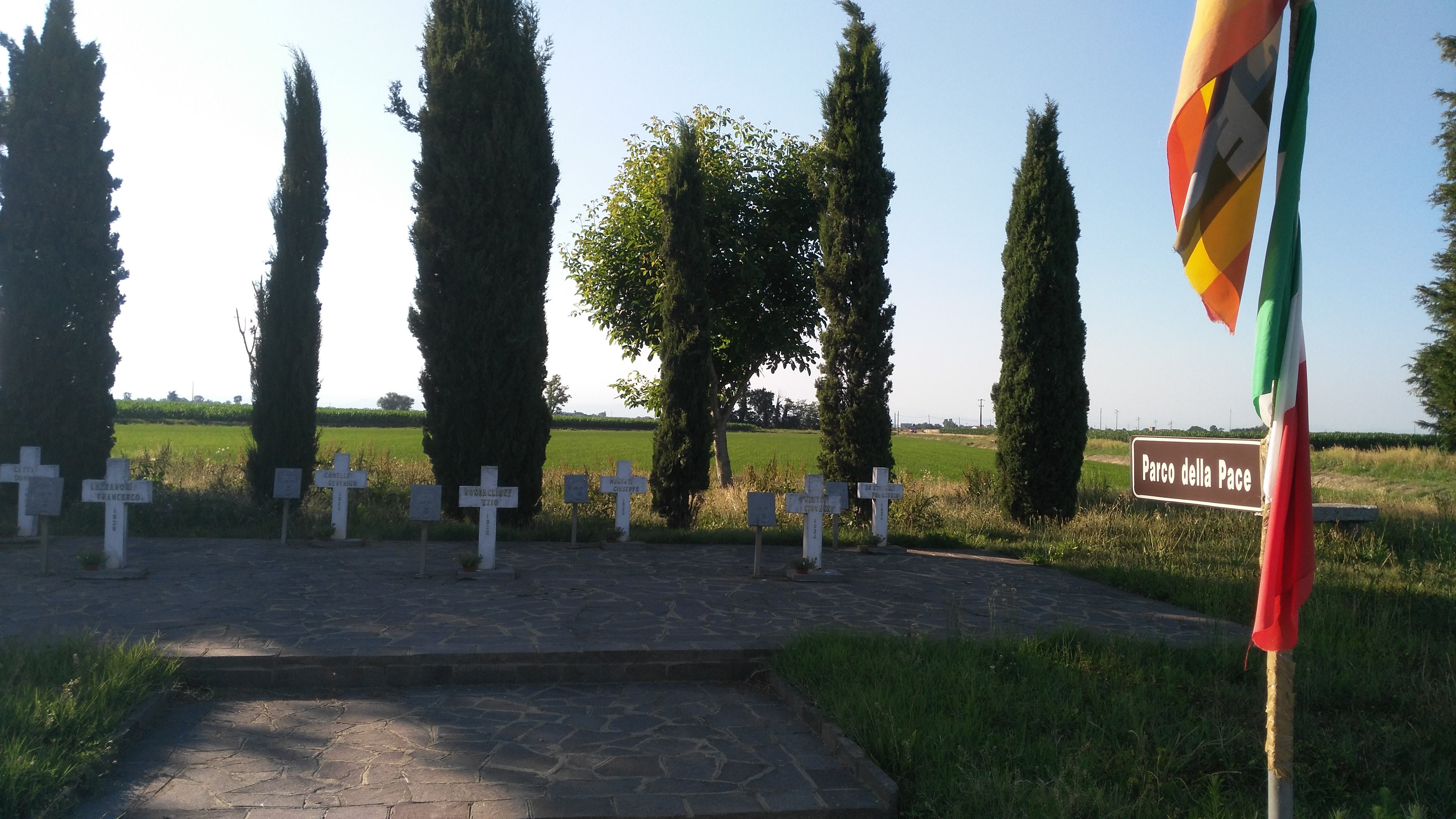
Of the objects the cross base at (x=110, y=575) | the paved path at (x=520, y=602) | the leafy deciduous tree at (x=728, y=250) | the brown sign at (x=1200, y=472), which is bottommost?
the paved path at (x=520, y=602)

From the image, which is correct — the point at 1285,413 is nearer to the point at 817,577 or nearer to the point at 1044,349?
the point at 817,577

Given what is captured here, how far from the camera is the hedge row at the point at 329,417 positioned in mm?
51281

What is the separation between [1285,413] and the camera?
293 centimetres

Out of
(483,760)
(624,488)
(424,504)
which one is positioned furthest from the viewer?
(624,488)

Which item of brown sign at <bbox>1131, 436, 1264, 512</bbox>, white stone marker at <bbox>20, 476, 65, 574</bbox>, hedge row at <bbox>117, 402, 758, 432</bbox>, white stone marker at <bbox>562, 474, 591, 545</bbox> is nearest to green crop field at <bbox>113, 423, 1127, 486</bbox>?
hedge row at <bbox>117, 402, 758, 432</bbox>

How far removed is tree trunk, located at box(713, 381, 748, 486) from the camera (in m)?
19.0

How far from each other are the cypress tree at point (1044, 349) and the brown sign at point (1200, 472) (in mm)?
10713

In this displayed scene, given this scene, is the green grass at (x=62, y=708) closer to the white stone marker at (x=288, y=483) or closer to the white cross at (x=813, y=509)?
the white stone marker at (x=288, y=483)

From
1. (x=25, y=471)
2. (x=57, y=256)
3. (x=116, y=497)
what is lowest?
(x=116, y=497)

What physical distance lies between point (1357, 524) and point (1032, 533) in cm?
434

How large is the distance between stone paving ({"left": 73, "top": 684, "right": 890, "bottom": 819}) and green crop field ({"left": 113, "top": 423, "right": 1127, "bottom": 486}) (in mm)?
12362

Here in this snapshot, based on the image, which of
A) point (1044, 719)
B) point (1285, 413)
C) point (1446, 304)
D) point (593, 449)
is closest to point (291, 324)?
point (1044, 719)

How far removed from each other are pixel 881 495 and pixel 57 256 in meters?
11.8

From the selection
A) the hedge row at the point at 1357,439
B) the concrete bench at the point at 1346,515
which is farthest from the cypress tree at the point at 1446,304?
the concrete bench at the point at 1346,515
